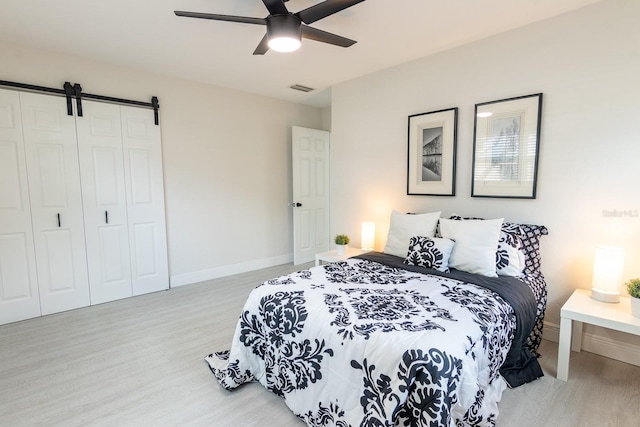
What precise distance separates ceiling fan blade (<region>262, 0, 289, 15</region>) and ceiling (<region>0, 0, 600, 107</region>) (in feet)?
1.38

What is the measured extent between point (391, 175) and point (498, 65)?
4.61 ft

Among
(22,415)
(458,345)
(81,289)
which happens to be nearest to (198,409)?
(22,415)

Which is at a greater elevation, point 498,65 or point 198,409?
point 498,65

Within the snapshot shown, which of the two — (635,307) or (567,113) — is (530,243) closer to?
(635,307)

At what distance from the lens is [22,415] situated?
5.82ft

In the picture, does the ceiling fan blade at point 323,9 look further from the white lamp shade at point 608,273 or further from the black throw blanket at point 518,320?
the white lamp shade at point 608,273

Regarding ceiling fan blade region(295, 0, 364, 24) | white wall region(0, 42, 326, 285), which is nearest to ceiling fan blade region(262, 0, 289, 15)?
ceiling fan blade region(295, 0, 364, 24)

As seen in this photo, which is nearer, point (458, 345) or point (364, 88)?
point (458, 345)

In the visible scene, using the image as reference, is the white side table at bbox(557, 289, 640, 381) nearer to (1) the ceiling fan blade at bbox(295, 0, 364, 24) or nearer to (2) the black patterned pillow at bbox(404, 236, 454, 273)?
(2) the black patterned pillow at bbox(404, 236, 454, 273)

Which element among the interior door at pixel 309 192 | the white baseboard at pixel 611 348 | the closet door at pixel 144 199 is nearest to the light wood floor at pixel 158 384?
the white baseboard at pixel 611 348

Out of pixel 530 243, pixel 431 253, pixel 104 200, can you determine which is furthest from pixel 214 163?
pixel 530 243

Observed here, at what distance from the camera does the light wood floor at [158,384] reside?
1.75 m

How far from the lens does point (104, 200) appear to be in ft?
11.1

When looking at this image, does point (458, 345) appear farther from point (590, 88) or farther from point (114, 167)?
point (114, 167)
